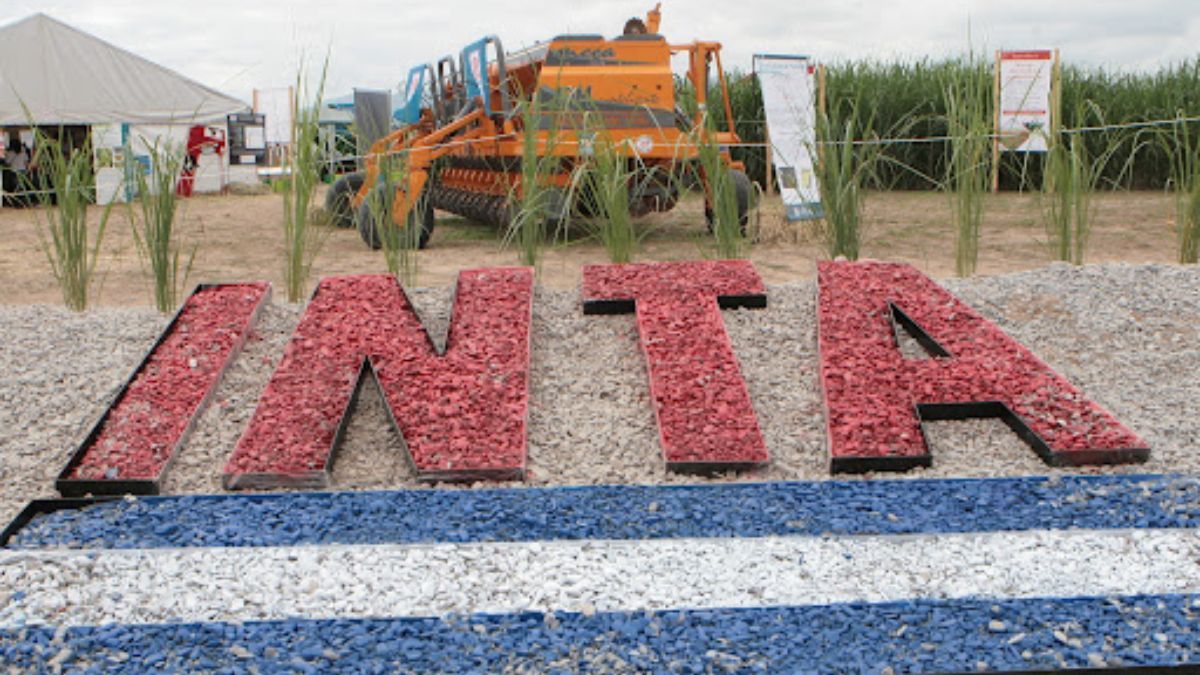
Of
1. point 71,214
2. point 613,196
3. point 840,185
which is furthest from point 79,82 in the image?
point 840,185

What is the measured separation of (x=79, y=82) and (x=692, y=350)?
13219mm

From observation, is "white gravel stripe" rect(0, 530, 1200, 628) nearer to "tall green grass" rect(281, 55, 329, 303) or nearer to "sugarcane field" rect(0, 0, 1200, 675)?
"sugarcane field" rect(0, 0, 1200, 675)

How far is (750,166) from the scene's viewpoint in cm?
1653

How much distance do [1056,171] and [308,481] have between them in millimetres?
3719

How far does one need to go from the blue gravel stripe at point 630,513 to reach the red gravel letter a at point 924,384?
8.1 inches

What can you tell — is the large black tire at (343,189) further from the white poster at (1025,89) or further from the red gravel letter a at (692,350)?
the white poster at (1025,89)

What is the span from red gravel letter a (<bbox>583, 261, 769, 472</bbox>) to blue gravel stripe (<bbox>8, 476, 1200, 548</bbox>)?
238mm

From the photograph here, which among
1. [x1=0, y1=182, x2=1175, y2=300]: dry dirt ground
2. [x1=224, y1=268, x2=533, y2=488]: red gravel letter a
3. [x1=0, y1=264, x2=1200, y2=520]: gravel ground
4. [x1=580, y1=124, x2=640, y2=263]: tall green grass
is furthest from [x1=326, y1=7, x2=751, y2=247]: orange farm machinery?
[x1=224, y1=268, x2=533, y2=488]: red gravel letter a

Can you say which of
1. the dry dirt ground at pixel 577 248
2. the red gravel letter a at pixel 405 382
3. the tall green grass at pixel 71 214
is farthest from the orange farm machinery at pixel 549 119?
the red gravel letter a at pixel 405 382

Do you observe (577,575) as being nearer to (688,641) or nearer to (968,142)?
(688,641)

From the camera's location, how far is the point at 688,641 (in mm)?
2385

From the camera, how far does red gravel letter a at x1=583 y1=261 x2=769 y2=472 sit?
139 inches

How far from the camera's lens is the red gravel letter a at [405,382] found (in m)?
3.47

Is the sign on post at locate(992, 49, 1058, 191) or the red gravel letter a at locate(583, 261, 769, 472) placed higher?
the sign on post at locate(992, 49, 1058, 191)
